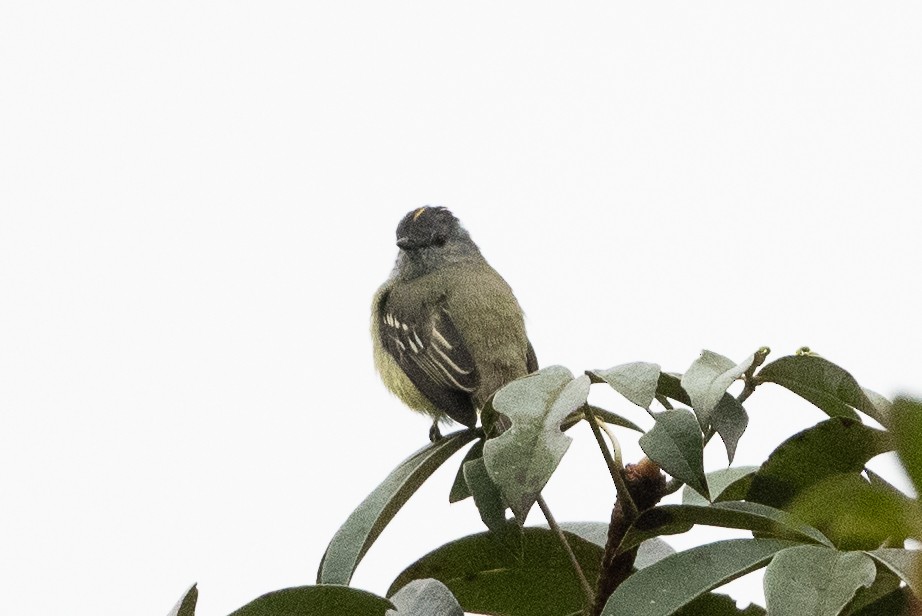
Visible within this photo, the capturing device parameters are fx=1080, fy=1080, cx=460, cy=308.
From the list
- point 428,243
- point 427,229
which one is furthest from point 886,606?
point 427,229

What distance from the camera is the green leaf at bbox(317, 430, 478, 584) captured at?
6.71 ft

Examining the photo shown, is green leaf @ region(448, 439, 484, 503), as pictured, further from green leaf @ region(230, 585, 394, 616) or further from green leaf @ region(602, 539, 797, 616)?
green leaf @ region(602, 539, 797, 616)

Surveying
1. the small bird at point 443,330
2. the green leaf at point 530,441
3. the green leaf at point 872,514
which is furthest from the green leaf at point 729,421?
the small bird at point 443,330

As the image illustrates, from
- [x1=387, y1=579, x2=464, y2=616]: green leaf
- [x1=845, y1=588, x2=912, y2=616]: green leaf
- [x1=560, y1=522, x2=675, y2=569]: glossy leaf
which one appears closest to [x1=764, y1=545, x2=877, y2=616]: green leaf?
[x1=845, y1=588, x2=912, y2=616]: green leaf

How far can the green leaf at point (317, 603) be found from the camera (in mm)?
1611

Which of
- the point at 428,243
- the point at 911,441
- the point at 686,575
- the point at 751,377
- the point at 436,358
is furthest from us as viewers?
the point at 428,243

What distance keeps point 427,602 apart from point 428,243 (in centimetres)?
457

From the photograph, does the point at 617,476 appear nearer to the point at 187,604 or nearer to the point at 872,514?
the point at 187,604

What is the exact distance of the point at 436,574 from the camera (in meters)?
2.11

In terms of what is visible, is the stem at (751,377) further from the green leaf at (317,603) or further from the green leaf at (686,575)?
the green leaf at (317,603)

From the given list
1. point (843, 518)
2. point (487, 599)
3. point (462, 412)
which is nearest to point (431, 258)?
point (462, 412)

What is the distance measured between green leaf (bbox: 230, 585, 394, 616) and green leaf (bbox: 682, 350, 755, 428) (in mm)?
545

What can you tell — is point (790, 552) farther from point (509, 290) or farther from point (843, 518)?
point (509, 290)

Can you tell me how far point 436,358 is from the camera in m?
4.86
